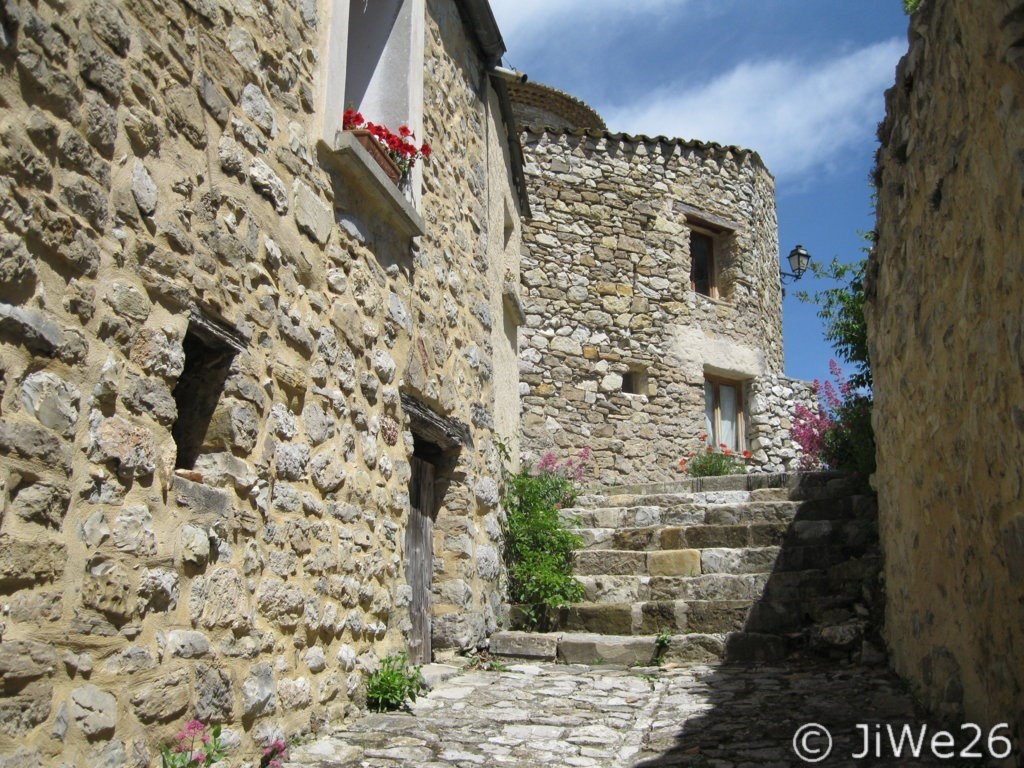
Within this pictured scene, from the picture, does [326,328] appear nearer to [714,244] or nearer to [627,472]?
[627,472]

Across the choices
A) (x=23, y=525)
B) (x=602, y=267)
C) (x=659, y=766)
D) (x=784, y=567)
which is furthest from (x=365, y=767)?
(x=602, y=267)

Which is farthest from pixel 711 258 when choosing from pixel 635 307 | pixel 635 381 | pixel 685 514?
pixel 685 514

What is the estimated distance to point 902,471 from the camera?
475 centimetres

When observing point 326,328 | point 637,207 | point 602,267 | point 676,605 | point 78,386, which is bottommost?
point 676,605

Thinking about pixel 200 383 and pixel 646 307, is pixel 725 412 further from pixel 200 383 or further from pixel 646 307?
pixel 200 383

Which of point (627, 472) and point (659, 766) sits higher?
point (627, 472)

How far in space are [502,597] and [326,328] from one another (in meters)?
3.03

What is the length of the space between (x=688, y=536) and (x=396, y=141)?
3.68m

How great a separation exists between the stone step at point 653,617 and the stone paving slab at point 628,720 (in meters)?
0.62

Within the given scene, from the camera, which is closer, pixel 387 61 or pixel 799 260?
pixel 387 61

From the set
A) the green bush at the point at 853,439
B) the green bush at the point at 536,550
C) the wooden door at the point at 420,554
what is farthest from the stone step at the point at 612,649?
the green bush at the point at 853,439

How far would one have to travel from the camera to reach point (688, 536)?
7270 millimetres

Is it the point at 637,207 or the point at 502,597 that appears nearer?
the point at 502,597

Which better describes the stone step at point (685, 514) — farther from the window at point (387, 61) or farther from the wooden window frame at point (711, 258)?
the wooden window frame at point (711, 258)
